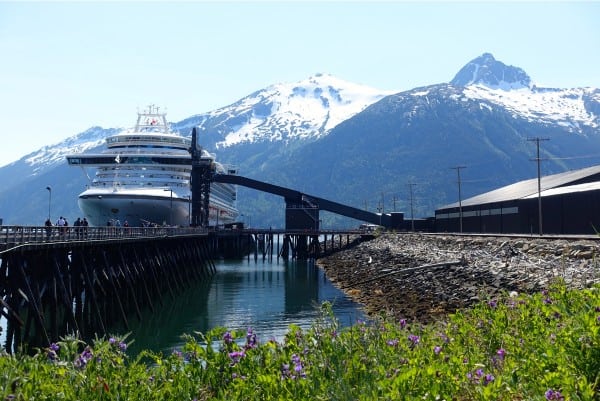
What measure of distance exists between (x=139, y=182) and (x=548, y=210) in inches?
1775

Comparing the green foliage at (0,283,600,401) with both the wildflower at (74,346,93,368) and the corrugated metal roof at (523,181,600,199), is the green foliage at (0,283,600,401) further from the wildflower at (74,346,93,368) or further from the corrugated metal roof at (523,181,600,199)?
the corrugated metal roof at (523,181,600,199)

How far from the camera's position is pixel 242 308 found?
122ft

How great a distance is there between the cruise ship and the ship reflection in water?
12624 mm

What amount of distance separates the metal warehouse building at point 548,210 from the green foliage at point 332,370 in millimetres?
31947

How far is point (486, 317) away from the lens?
10266 mm

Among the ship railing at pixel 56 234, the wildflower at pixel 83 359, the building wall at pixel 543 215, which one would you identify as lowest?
the wildflower at pixel 83 359

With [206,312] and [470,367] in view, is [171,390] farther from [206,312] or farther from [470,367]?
[206,312]

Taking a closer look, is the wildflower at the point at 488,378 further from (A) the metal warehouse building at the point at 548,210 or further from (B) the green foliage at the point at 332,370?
(A) the metal warehouse building at the point at 548,210

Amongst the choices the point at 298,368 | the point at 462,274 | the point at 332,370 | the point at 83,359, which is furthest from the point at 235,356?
the point at 462,274

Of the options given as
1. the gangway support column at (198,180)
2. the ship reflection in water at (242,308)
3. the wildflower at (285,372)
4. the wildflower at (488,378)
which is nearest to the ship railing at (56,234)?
the ship reflection in water at (242,308)

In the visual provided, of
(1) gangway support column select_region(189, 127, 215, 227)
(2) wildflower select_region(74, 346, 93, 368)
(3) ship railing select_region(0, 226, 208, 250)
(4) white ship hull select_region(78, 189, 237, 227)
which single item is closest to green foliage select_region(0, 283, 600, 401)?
(2) wildflower select_region(74, 346, 93, 368)

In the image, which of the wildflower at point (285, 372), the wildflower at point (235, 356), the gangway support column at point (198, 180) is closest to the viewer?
the wildflower at point (285, 372)

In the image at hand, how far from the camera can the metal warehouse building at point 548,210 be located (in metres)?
44.5

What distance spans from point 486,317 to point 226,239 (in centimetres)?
8411
